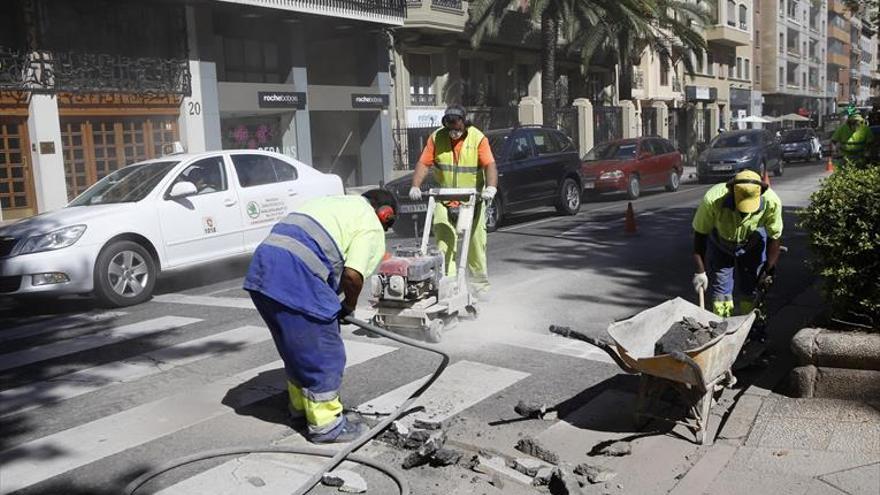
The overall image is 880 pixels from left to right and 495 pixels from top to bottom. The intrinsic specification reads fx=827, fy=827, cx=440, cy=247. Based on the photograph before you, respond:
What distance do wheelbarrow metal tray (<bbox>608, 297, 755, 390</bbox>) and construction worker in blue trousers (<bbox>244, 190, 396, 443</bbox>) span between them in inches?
58.9

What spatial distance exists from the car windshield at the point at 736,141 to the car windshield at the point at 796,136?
10644 mm

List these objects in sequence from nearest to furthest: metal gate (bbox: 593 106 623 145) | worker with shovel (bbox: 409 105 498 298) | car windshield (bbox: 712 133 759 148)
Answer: worker with shovel (bbox: 409 105 498 298), car windshield (bbox: 712 133 759 148), metal gate (bbox: 593 106 623 145)

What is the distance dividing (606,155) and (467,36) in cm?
953

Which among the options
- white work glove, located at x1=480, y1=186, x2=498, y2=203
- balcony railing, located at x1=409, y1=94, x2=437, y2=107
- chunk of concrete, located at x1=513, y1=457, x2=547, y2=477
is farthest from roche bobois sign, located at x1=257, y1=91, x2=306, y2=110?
chunk of concrete, located at x1=513, y1=457, x2=547, y2=477

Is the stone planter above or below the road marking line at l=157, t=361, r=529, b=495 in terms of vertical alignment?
above

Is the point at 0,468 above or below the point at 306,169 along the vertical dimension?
below

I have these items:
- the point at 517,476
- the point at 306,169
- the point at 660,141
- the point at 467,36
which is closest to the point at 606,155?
the point at 660,141

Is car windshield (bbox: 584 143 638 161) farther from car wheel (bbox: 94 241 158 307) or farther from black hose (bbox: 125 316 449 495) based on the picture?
black hose (bbox: 125 316 449 495)

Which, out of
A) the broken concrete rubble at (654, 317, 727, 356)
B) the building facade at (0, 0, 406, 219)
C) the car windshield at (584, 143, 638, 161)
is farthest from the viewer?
the car windshield at (584, 143, 638, 161)

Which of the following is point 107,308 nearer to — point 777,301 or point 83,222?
point 83,222

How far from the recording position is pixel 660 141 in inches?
909

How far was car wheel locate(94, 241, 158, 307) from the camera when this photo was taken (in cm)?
858

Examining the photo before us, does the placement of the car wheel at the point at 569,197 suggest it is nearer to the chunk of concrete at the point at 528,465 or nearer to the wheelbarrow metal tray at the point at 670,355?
the wheelbarrow metal tray at the point at 670,355

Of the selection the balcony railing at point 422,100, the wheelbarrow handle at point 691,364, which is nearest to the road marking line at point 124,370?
the wheelbarrow handle at point 691,364
